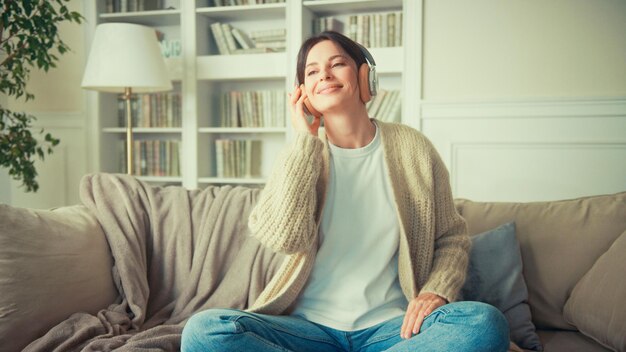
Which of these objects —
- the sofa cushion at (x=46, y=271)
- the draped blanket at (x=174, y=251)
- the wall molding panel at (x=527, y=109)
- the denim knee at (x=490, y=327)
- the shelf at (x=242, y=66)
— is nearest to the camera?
the denim knee at (x=490, y=327)

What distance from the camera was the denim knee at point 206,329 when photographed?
1.18 m


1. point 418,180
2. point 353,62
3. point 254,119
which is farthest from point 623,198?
point 254,119

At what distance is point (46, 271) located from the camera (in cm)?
154

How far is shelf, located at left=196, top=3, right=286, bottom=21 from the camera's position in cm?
352

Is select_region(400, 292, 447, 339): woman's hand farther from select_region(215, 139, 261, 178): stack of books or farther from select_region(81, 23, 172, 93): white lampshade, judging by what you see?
select_region(215, 139, 261, 178): stack of books

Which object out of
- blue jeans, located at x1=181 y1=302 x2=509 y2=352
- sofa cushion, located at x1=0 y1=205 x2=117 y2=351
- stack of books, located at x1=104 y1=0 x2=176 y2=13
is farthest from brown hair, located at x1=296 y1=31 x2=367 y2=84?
stack of books, located at x1=104 y1=0 x2=176 y2=13

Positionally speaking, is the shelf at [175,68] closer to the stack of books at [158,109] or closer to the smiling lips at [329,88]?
the stack of books at [158,109]

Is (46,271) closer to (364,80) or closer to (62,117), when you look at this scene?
A: (364,80)

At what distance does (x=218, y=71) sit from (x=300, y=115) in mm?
2207

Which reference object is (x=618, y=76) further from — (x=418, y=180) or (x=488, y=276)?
(x=418, y=180)

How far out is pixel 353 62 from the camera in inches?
60.6

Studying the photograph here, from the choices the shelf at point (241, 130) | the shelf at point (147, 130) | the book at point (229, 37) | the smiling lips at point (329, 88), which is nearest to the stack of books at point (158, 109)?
the shelf at point (147, 130)

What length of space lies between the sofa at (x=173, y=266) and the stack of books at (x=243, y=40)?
1843mm

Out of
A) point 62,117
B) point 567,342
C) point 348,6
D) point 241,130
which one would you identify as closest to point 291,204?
point 567,342
